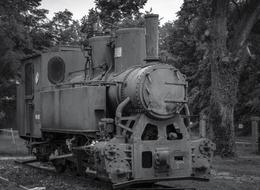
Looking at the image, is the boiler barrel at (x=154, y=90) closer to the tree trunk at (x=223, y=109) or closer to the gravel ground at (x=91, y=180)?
the gravel ground at (x=91, y=180)

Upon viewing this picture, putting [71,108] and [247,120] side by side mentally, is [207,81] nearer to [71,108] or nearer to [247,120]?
[247,120]

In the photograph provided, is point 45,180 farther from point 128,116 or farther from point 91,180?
point 128,116

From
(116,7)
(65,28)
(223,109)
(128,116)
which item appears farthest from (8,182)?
(65,28)

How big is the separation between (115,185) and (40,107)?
16.2 feet

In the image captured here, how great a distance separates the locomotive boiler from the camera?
9.65m

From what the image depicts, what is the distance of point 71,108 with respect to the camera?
1127 cm

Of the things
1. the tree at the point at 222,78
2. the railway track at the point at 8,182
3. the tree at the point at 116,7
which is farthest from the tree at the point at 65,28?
the railway track at the point at 8,182

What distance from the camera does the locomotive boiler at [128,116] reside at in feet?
31.7

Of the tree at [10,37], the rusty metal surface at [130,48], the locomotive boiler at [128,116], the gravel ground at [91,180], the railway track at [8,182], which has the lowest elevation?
the gravel ground at [91,180]

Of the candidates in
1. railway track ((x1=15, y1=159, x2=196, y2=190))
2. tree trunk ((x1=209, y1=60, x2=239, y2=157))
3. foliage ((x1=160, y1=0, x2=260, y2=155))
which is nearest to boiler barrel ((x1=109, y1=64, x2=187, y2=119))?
railway track ((x1=15, y1=159, x2=196, y2=190))

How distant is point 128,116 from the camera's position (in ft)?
34.1

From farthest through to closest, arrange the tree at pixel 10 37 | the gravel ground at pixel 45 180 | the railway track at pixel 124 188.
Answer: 1. the tree at pixel 10 37
2. the gravel ground at pixel 45 180
3. the railway track at pixel 124 188

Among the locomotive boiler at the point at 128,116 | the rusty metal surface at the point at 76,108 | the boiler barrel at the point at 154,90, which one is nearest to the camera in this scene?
the locomotive boiler at the point at 128,116

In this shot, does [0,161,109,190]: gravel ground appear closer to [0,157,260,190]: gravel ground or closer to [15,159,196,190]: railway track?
[0,157,260,190]: gravel ground
